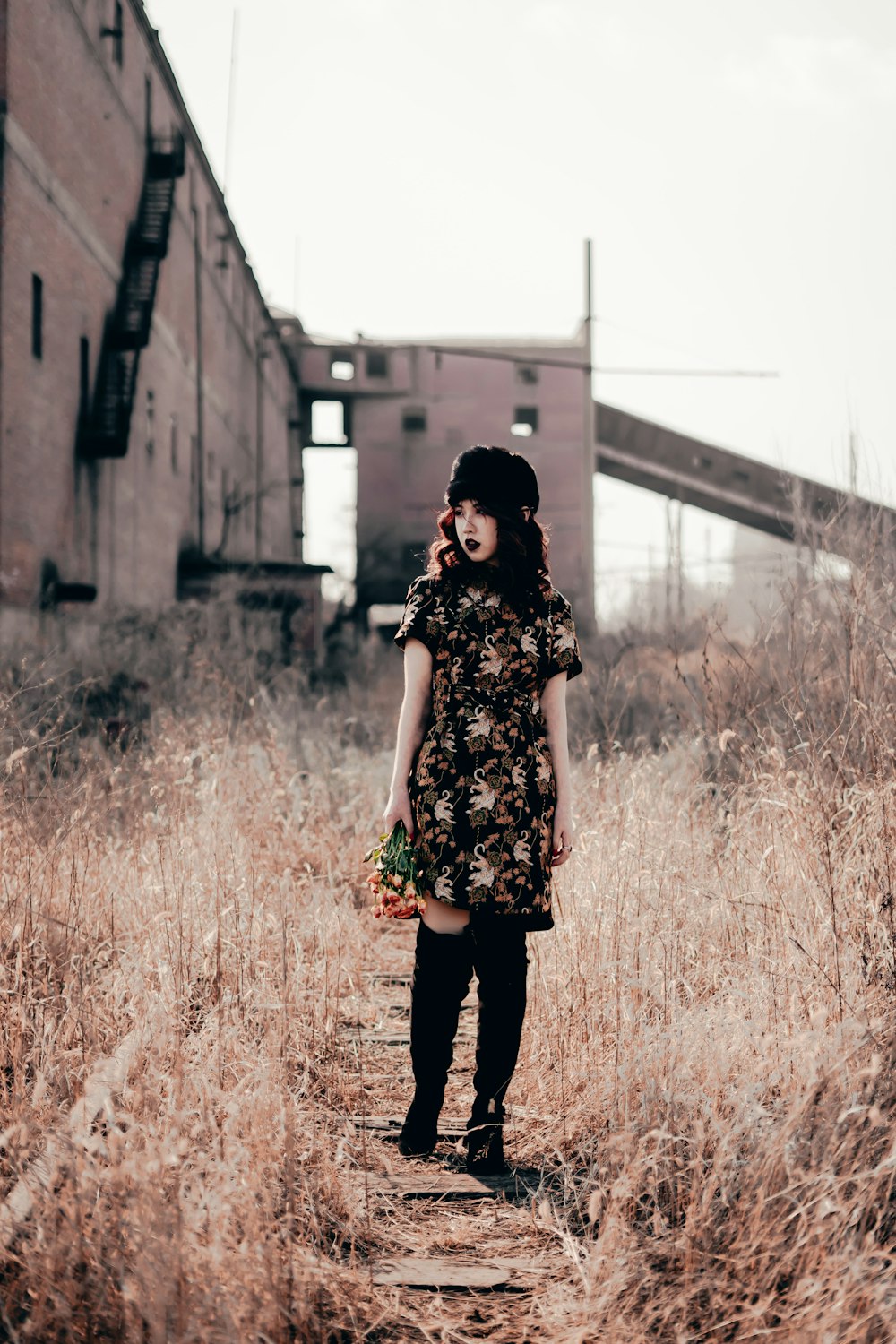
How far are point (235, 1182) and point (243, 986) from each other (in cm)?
162

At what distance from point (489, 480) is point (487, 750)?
0.83m

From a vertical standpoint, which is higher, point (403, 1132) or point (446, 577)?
point (446, 577)

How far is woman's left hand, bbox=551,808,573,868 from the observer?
360 centimetres

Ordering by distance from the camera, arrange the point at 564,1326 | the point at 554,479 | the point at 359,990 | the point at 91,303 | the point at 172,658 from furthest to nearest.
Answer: the point at 554,479 < the point at 91,303 < the point at 172,658 < the point at 359,990 < the point at 564,1326

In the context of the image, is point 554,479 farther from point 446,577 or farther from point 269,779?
point 446,577

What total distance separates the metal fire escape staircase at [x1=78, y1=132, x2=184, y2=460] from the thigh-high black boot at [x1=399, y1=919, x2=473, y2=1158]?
15390 millimetres

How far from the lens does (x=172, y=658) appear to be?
1312 cm

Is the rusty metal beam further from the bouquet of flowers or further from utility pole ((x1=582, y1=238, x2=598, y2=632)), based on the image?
the bouquet of flowers

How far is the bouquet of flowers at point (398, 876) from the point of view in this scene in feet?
11.5

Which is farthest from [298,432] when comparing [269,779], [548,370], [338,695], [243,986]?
[243,986]

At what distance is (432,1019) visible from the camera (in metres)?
3.56

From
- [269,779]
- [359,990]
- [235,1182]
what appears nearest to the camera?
[235,1182]

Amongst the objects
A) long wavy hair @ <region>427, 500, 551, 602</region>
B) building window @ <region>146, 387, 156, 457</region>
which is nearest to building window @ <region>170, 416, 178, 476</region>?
building window @ <region>146, 387, 156, 457</region>

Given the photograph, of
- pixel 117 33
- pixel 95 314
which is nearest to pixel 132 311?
pixel 95 314
